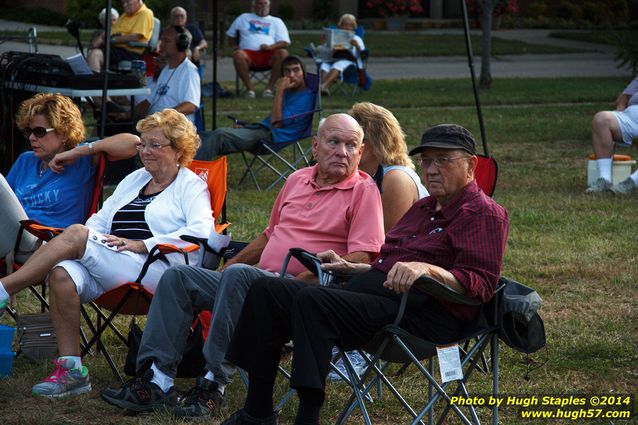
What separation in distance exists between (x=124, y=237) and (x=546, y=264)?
2.88m

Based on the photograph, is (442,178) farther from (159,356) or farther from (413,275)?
(159,356)

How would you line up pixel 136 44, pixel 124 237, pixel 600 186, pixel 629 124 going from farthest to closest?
pixel 136 44, pixel 629 124, pixel 600 186, pixel 124 237

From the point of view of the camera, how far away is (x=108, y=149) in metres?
5.30

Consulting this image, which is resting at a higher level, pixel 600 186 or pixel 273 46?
pixel 273 46

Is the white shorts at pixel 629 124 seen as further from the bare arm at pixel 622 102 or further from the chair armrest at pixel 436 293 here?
the chair armrest at pixel 436 293

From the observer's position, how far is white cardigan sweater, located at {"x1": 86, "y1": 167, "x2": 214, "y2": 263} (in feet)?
16.0

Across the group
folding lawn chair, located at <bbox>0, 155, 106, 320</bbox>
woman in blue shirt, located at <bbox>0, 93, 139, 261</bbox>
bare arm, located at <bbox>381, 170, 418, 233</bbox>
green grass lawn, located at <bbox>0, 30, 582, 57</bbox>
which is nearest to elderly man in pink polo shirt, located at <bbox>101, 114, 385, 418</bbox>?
bare arm, located at <bbox>381, 170, 418, 233</bbox>

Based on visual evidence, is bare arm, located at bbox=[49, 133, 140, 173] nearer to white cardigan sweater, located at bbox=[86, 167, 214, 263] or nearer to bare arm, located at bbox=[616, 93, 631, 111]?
white cardigan sweater, located at bbox=[86, 167, 214, 263]

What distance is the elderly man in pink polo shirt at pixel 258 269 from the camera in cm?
425

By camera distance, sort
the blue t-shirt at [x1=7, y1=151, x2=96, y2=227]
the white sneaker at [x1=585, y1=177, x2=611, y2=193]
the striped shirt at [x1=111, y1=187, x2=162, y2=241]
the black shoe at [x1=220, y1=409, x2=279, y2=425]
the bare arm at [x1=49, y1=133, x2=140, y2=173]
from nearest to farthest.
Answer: the black shoe at [x1=220, y1=409, x2=279, y2=425] < the striped shirt at [x1=111, y1=187, x2=162, y2=241] < the bare arm at [x1=49, y1=133, x2=140, y2=173] < the blue t-shirt at [x1=7, y1=151, x2=96, y2=227] < the white sneaker at [x1=585, y1=177, x2=611, y2=193]

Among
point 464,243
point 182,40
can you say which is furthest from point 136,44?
point 464,243

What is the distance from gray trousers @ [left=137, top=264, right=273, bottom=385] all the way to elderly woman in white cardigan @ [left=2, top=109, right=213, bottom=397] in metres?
0.39

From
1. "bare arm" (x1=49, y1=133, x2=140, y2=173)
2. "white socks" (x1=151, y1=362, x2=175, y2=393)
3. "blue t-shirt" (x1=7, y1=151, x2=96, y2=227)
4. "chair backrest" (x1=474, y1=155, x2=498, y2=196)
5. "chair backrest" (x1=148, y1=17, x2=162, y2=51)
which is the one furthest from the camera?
"chair backrest" (x1=148, y1=17, x2=162, y2=51)

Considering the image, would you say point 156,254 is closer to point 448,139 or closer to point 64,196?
point 64,196
